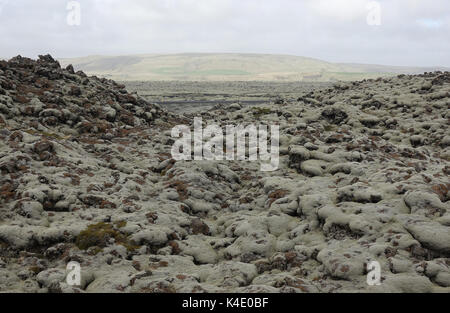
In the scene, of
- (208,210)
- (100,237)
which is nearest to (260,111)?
(208,210)

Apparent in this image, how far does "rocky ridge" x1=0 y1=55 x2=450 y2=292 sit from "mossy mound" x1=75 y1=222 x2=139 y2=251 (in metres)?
0.05

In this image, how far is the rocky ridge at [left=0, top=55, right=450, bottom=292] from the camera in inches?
433

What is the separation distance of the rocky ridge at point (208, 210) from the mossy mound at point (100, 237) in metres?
0.05

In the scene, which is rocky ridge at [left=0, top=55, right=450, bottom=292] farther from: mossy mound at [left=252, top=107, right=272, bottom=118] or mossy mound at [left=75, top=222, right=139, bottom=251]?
mossy mound at [left=252, top=107, right=272, bottom=118]

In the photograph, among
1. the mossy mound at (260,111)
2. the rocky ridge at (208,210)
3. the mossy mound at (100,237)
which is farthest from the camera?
the mossy mound at (260,111)

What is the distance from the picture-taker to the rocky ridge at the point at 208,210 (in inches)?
433

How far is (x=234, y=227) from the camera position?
15305 millimetres

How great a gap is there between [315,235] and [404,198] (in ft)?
13.0

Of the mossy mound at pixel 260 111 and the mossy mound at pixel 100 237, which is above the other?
the mossy mound at pixel 260 111

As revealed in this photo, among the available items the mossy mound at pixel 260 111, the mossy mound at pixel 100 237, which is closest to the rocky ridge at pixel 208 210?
the mossy mound at pixel 100 237

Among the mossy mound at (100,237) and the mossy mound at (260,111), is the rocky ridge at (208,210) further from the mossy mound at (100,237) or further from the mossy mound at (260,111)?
the mossy mound at (260,111)

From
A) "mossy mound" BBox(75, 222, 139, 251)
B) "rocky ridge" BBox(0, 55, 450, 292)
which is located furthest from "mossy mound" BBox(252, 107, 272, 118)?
"mossy mound" BBox(75, 222, 139, 251)

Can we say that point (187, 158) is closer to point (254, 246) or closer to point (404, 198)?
point (254, 246)

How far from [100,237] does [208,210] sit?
605cm
